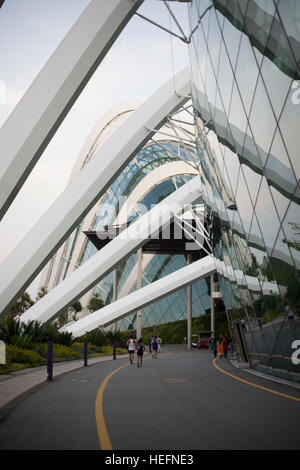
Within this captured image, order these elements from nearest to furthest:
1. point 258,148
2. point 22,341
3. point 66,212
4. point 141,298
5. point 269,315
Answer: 1. point 258,148
2. point 269,315
3. point 22,341
4. point 66,212
5. point 141,298

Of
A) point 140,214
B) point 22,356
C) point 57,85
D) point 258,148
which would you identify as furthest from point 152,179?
point 258,148

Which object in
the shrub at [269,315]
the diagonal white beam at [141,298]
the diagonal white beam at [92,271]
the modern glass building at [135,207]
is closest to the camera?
the shrub at [269,315]

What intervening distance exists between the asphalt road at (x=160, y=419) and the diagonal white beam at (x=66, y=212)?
13007 mm

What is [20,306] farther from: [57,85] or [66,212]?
[57,85]

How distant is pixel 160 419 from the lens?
7957 millimetres

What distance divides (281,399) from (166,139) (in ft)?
150

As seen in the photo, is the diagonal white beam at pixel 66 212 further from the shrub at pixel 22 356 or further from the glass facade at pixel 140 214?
the glass facade at pixel 140 214

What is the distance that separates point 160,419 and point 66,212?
18.7 m

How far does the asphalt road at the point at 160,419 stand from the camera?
241 inches

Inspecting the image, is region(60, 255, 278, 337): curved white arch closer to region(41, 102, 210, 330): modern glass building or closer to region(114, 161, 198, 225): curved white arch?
region(114, 161, 198, 225): curved white arch

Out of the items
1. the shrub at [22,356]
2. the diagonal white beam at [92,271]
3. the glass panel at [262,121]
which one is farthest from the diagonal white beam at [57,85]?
the diagonal white beam at [92,271]
